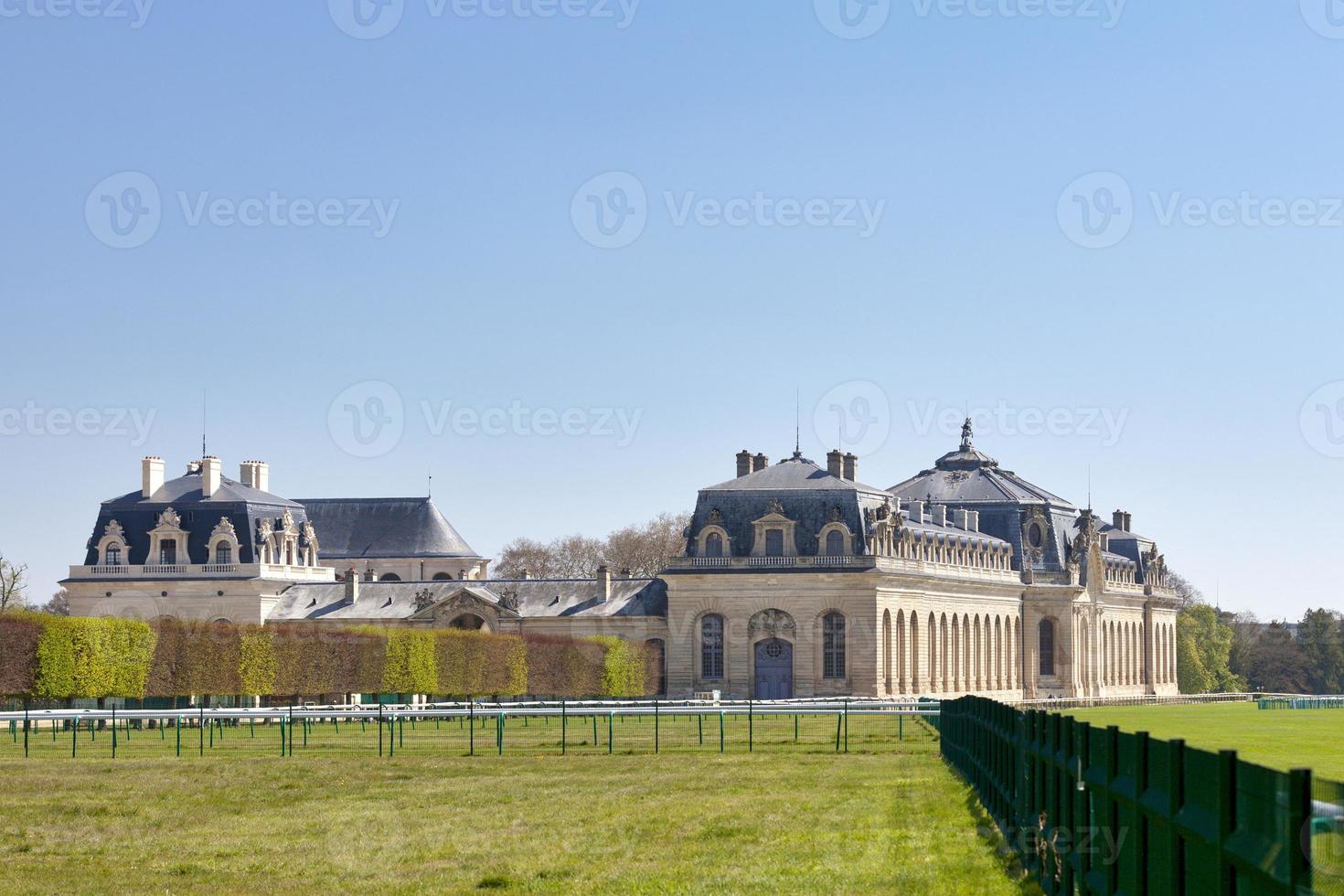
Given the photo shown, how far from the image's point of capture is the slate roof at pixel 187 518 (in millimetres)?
115625

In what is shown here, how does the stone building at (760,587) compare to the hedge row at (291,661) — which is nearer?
the hedge row at (291,661)

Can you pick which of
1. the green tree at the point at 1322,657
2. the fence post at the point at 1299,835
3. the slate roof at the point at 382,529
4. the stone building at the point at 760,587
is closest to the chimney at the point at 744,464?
the stone building at the point at 760,587

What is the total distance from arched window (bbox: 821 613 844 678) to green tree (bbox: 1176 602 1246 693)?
62.9 metres

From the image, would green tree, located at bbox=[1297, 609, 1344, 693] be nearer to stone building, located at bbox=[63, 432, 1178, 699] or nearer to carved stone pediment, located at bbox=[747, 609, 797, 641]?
stone building, located at bbox=[63, 432, 1178, 699]

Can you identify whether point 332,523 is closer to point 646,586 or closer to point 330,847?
point 646,586

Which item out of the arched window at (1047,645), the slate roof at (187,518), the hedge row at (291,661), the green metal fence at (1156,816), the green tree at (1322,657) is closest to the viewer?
the green metal fence at (1156,816)

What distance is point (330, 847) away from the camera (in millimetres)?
22047

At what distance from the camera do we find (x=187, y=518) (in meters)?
116

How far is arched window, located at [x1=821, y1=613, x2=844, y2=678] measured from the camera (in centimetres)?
10838

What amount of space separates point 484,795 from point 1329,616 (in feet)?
571

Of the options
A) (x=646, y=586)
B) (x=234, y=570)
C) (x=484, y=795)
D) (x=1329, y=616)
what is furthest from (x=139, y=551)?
(x=1329, y=616)

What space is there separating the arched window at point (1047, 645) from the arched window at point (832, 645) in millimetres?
27788

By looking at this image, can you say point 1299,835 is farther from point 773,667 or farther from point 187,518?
point 187,518

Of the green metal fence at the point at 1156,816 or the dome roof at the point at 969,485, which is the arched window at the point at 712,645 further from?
the green metal fence at the point at 1156,816
